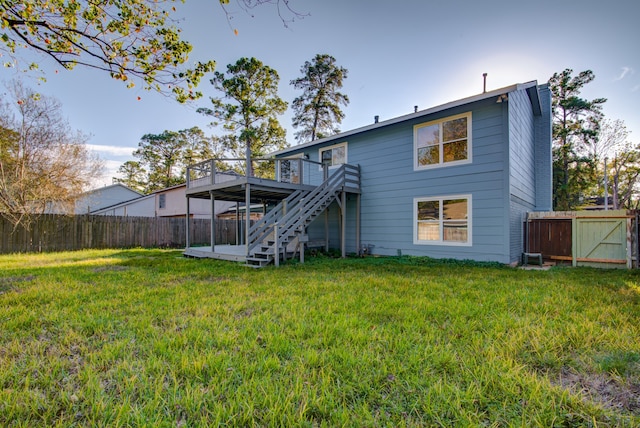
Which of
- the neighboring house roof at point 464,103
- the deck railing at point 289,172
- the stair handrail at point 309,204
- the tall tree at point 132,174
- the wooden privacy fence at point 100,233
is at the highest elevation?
the tall tree at point 132,174

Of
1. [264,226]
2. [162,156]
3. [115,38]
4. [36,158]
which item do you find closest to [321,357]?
[115,38]

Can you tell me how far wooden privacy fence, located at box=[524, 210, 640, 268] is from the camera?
24.8 feet

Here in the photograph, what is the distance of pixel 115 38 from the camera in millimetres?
4332

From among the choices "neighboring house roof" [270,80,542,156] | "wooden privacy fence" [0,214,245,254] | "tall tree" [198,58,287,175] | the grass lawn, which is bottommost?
the grass lawn

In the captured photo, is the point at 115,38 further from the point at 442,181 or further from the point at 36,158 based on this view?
the point at 36,158

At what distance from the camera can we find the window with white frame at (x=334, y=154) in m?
11.6

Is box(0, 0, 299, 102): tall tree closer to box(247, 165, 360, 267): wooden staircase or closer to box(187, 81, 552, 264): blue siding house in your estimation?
box(247, 165, 360, 267): wooden staircase

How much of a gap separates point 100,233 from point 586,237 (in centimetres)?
1854

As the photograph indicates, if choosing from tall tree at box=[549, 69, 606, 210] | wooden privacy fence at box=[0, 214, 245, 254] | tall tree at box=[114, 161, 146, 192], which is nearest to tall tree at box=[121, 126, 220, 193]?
tall tree at box=[114, 161, 146, 192]

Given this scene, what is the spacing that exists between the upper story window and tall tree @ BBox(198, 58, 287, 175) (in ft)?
49.4

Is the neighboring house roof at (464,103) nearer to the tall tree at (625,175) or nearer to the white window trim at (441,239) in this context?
the white window trim at (441,239)

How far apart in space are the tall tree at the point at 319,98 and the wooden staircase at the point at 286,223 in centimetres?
1353

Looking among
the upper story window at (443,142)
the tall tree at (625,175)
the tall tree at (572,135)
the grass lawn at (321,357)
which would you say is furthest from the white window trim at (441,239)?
the tall tree at (625,175)

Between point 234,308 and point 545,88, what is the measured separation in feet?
44.3
